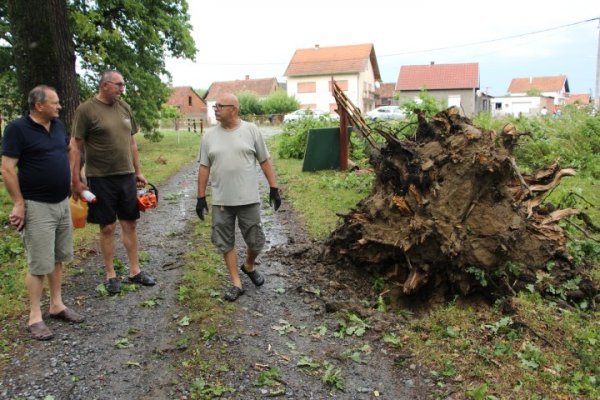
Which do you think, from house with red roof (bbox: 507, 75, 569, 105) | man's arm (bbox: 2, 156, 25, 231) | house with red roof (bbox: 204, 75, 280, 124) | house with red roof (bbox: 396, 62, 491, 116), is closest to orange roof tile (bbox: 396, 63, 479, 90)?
house with red roof (bbox: 396, 62, 491, 116)

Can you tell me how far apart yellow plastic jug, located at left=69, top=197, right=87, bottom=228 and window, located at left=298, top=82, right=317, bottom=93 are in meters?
58.3

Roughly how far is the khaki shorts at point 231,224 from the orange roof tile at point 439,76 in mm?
50216

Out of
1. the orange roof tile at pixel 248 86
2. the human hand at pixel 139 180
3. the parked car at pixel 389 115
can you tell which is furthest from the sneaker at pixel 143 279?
the orange roof tile at pixel 248 86

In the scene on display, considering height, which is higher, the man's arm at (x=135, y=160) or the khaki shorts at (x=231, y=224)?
the man's arm at (x=135, y=160)

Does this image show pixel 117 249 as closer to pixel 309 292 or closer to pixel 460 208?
pixel 309 292

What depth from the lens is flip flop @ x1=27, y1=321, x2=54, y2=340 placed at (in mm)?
4195

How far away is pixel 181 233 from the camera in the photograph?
7.72 m

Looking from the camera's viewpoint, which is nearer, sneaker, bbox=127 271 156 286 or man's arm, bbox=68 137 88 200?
man's arm, bbox=68 137 88 200

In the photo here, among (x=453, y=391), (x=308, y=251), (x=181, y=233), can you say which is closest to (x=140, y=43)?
(x=181, y=233)

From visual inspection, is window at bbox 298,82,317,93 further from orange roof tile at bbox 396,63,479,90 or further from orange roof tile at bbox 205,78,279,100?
orange roof tile at bbox 205,78,279,100

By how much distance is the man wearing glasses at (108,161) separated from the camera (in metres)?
4.91

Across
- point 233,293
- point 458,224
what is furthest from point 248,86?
point 458,224

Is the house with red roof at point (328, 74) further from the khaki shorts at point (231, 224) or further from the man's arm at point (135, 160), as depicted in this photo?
the khaki shorts at point (231, 224)

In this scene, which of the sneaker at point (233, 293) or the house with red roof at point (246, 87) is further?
the house with red roof at point (246, 87)
